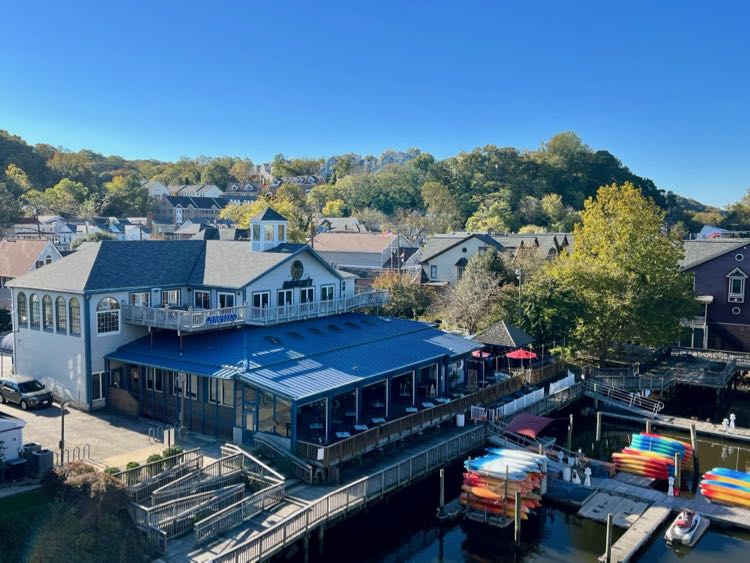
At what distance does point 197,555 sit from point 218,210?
13172 cm

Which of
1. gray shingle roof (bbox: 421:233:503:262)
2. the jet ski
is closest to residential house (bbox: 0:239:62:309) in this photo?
gray shingle roof (bbox: 421:233:503:262)

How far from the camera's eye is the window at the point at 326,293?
35.6m

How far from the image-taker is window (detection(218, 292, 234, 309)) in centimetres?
3121

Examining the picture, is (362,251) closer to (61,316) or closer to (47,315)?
(47,315)

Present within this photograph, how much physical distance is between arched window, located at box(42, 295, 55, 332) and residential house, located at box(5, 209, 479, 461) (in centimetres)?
5

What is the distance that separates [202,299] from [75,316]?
5875 mm

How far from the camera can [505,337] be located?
37.3 metres

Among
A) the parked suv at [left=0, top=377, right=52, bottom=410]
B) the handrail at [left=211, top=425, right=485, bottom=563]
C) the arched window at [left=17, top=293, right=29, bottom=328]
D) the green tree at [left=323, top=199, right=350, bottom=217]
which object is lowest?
the handrail at [left=211, top=425, right=485, bottom=563]

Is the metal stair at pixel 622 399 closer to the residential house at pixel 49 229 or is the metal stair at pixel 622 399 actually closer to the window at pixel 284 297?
the window at pixel 284 297

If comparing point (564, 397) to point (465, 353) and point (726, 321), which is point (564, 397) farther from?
point (726, 321)

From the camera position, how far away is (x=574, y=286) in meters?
41.6

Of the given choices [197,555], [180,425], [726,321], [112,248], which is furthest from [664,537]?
[726,321]

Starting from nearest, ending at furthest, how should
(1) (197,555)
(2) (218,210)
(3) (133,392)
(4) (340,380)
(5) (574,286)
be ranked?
(1) (197,555) < (4) (340,380) < (3) (133,392) < (5) (574,286) < (2) (218,210)

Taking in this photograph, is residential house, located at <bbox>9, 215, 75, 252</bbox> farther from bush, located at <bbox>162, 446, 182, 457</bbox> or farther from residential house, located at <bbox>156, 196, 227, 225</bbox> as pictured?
bush, located at <bbox>162, 446, 182, 457</bbox>
